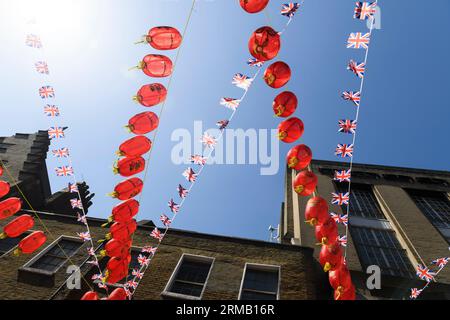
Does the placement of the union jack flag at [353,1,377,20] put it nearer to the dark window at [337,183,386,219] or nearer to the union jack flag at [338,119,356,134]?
the union jack flag at [338,119,356,134]

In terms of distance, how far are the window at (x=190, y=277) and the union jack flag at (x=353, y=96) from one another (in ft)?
27.1

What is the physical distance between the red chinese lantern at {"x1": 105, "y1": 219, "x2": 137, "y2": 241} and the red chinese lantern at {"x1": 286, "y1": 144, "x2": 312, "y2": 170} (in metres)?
5.12

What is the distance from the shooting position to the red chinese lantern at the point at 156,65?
6.90 metres

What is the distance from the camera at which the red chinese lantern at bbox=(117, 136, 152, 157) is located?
745cm

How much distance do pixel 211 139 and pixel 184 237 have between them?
6224 mm

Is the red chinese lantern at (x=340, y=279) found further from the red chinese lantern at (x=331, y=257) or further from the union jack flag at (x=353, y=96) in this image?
the union jack flag at (x=353, y=96)

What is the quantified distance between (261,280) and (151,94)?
8.28 m

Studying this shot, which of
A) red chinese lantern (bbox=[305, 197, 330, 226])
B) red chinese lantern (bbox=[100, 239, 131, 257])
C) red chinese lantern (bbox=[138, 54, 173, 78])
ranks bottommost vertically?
red chinese lantern (bbox=[100, 239, 131, 257])

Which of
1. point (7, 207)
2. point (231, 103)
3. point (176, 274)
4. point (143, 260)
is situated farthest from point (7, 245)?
point (231, 103)

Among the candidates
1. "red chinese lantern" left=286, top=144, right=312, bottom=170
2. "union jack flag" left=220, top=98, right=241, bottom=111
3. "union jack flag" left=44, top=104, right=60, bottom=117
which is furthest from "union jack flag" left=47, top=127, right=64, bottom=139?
"red chinese lantern" left=286, top=144, right=312, bottom=170

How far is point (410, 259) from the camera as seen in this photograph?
532 inches

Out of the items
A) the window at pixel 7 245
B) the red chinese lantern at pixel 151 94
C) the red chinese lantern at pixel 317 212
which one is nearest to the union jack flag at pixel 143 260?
the window at pixel 7 245
